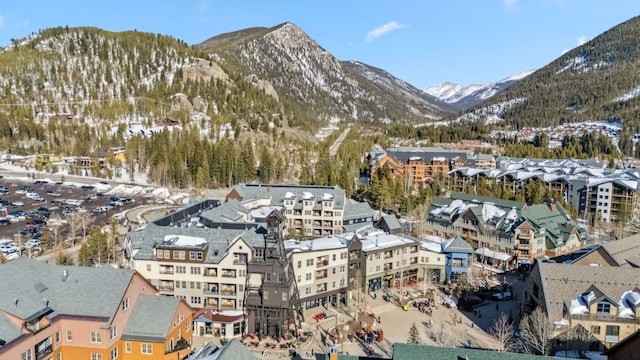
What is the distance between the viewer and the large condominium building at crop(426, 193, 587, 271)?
59719 millimetres

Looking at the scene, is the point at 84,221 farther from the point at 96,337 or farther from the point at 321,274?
the point at 96,337

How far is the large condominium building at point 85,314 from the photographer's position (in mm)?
25000

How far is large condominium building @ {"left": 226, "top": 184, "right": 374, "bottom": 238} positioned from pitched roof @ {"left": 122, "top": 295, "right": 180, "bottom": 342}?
32.5 meters

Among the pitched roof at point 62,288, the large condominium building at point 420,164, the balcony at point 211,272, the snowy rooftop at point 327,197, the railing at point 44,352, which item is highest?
the large condominium building at point 420,164

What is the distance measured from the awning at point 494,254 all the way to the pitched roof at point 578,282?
22792 mm

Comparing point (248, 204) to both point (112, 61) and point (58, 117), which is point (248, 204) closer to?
point (58, 117)

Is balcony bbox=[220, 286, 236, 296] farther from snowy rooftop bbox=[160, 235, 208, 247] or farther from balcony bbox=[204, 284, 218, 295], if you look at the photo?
snowy rooftop bbox=[160, 235, 208, 247]

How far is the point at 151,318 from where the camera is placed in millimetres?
29781

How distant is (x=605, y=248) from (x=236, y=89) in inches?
6484

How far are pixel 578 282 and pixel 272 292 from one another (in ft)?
81.6

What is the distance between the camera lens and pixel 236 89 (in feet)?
614

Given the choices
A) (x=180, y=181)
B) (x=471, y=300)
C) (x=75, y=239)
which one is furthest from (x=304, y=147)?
(x=471, y=300)

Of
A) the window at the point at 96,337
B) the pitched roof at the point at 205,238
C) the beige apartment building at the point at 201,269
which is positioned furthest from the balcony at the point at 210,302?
the window at the point at 96,337

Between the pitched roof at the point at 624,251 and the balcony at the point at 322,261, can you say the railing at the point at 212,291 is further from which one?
the pitched roof at the point at 624,251
